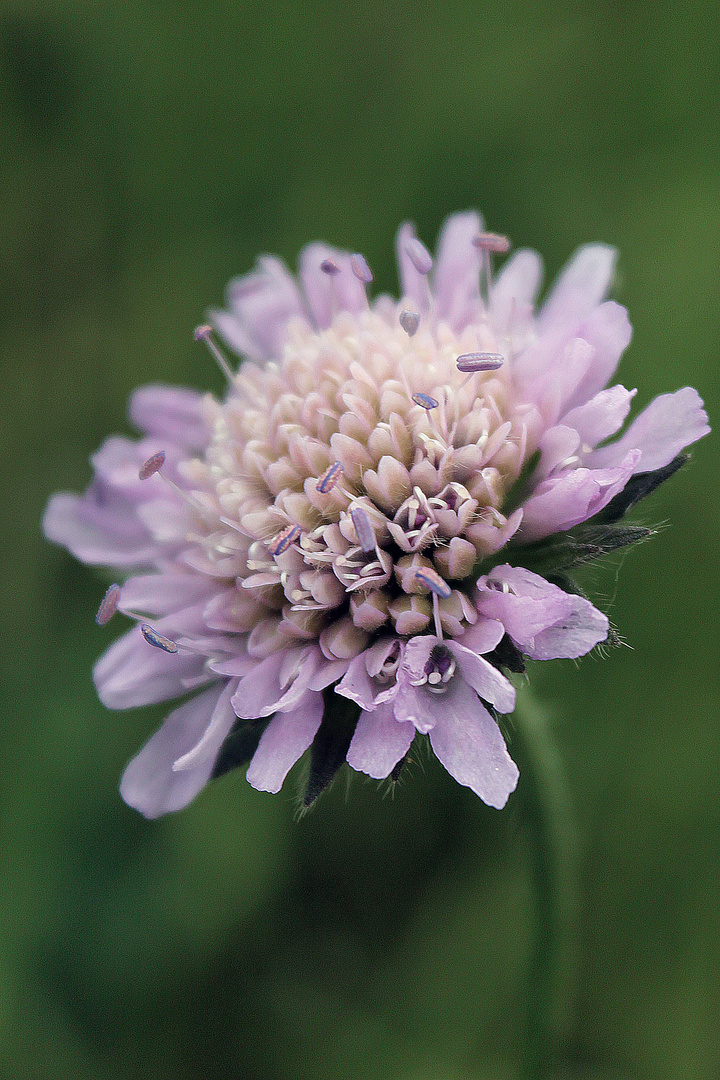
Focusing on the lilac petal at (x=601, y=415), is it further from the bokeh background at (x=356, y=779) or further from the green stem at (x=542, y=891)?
the green stem at (x=542, y=891)

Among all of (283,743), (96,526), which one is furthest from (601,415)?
(96,526)

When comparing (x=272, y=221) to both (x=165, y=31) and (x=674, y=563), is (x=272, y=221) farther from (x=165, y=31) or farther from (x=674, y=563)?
(x=674, y=563)

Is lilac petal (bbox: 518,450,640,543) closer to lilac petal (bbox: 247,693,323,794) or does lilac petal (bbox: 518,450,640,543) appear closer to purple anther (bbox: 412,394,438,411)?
purple anther (bbox: 412,394,438,411)

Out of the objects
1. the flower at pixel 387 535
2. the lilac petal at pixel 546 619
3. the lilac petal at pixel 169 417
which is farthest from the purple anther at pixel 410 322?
the lilac petal at pixel 169 417

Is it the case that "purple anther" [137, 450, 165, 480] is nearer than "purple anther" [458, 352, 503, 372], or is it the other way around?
"purple anther" [458, 352, 503, 372]

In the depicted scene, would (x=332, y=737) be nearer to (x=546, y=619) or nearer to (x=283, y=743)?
(x=283, y=743)

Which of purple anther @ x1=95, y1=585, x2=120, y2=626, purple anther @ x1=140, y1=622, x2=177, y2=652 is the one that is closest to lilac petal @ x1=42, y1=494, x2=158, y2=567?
purple anther @ x1=95, y1=585, x2=120, y2=626
